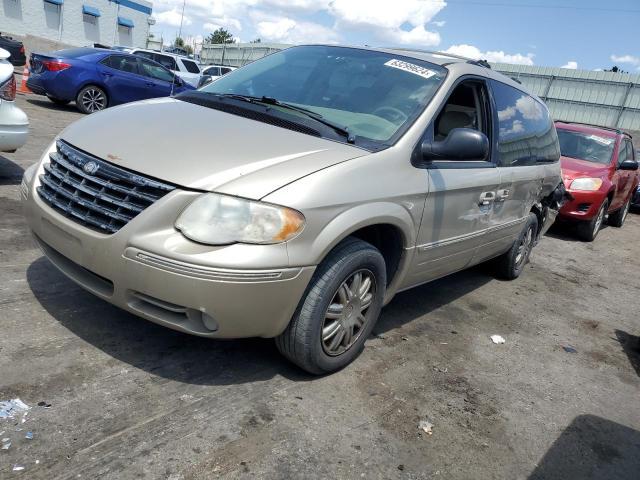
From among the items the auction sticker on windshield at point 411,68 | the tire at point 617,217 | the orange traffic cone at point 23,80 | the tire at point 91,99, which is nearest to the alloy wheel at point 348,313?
the auction sticker on windshield at point 411,68

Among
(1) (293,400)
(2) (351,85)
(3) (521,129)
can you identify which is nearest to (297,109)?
(2) (351,85)

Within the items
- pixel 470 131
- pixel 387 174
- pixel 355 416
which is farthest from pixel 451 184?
pixel 355 416

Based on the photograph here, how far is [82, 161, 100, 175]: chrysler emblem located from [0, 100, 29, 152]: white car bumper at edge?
9.58ft

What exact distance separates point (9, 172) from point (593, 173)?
7.93 meters

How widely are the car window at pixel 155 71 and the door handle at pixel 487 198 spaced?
10.8 metres

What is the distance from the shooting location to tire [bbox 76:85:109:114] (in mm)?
11703

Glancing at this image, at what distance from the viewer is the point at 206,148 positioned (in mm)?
2717

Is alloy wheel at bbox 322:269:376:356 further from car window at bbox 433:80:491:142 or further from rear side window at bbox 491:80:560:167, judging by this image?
rear side window at bbox 491:80:560:167

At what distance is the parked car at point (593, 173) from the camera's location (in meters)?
8.23

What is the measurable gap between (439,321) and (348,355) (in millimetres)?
1359

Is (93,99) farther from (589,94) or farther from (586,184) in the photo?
(589,94)

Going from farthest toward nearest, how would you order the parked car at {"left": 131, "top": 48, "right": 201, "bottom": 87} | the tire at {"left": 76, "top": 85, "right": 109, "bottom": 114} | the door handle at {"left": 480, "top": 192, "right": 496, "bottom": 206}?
the parked car at {"left": 131, "top": 48, "right": 201, "bottom": 87} < the tire at {"left": 76, "top": 85, "right": 109, "bottom": 114} < the door handle at {"left": 480, "top": 192, "right": 496, "bottom": 206}

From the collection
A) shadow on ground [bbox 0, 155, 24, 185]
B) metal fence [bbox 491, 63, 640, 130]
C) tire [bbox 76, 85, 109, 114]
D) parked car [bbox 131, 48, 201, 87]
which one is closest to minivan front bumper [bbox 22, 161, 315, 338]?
shadow on ground [bbox 0, 155, 24, 185]

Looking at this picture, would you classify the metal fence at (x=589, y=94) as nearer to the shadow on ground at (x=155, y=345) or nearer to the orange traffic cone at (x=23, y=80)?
the orange traffic cone at (x=23, y=80)
